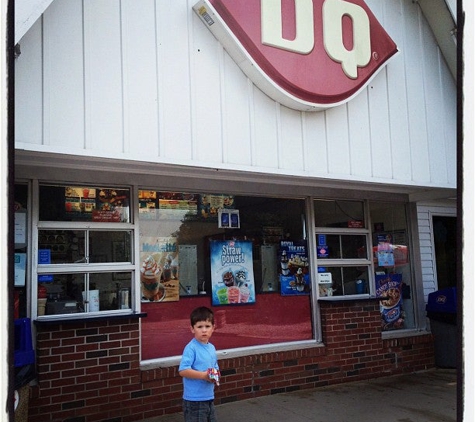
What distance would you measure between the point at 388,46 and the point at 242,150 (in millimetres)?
2589

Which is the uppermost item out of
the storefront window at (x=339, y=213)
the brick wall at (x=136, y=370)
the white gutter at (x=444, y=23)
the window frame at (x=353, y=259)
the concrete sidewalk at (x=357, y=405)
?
the white gutter at (x=444, y=23)

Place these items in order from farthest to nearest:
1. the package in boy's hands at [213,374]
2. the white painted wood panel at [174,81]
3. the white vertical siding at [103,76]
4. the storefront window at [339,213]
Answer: the storefront window at [339,213], the white painted wood panel at [174,81], the white vertical siding at [103,76], the package in boy's hands at [213,374]

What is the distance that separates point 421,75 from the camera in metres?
6.78

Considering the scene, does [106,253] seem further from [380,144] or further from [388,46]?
[388,46]

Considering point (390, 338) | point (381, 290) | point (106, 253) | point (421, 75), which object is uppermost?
point (421, 75)

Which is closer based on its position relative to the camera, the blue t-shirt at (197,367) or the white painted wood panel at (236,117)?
the blue t-shirt at (197,367)

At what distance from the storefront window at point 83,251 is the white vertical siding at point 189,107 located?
134cm

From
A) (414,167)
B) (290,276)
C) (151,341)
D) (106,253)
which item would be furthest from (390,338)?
(106,253)

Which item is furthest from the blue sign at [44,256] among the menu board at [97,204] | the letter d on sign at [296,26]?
the letter d on sign at [296,26]

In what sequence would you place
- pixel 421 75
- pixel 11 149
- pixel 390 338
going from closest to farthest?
pixel 11 149 → pixel 421 75 → pixel 390 338

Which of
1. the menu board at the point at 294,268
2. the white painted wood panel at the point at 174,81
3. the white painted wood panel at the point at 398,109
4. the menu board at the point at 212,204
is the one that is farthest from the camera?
the menu board at the point at 294,268

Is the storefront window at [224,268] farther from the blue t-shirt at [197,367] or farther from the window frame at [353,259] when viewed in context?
the blue t-shirt at [197,367]

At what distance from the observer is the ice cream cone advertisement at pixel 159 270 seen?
234 inches

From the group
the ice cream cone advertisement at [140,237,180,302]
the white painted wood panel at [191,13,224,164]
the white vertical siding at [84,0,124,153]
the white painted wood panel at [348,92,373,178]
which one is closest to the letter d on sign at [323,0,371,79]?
the white painted wood panel at [348,92,373,178]
